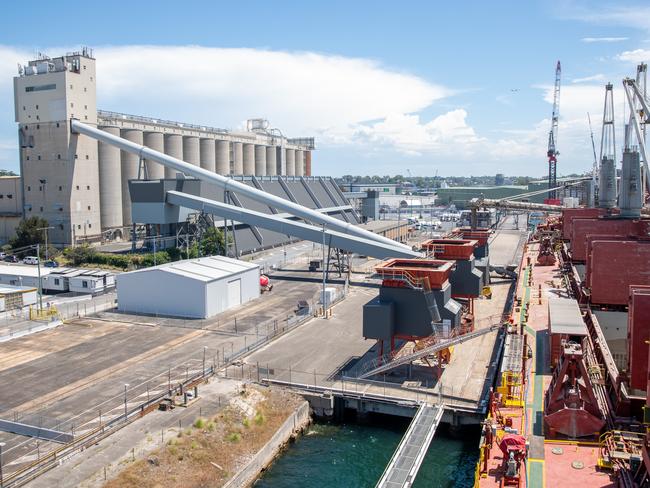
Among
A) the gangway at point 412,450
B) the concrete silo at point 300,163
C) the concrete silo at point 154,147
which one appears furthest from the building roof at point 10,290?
the concrete silo at point 300,163

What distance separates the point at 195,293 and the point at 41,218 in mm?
40153

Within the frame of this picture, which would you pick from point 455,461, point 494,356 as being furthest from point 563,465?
point 494,356

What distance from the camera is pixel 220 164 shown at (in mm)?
111062

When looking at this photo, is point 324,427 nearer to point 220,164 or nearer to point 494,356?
point 494,356

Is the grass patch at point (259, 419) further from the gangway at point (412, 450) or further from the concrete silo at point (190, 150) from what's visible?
the concrete silo at point (190, 150)

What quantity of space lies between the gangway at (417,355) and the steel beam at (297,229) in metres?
21.8

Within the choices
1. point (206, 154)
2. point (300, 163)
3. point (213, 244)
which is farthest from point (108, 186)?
point (300, 163)

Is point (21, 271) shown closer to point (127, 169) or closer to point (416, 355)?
point (127, 169)

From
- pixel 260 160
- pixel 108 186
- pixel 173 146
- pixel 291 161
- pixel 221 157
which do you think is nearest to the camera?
pixel 108 186

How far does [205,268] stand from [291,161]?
92.6m

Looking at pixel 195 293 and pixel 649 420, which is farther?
pixel 195 293

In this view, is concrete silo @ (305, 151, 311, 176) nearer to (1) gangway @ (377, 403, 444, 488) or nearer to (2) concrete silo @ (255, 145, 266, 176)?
(2) concrete silo @ (255, 145, 266, 176)

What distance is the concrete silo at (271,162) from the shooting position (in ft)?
425

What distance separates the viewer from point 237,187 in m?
66.3
